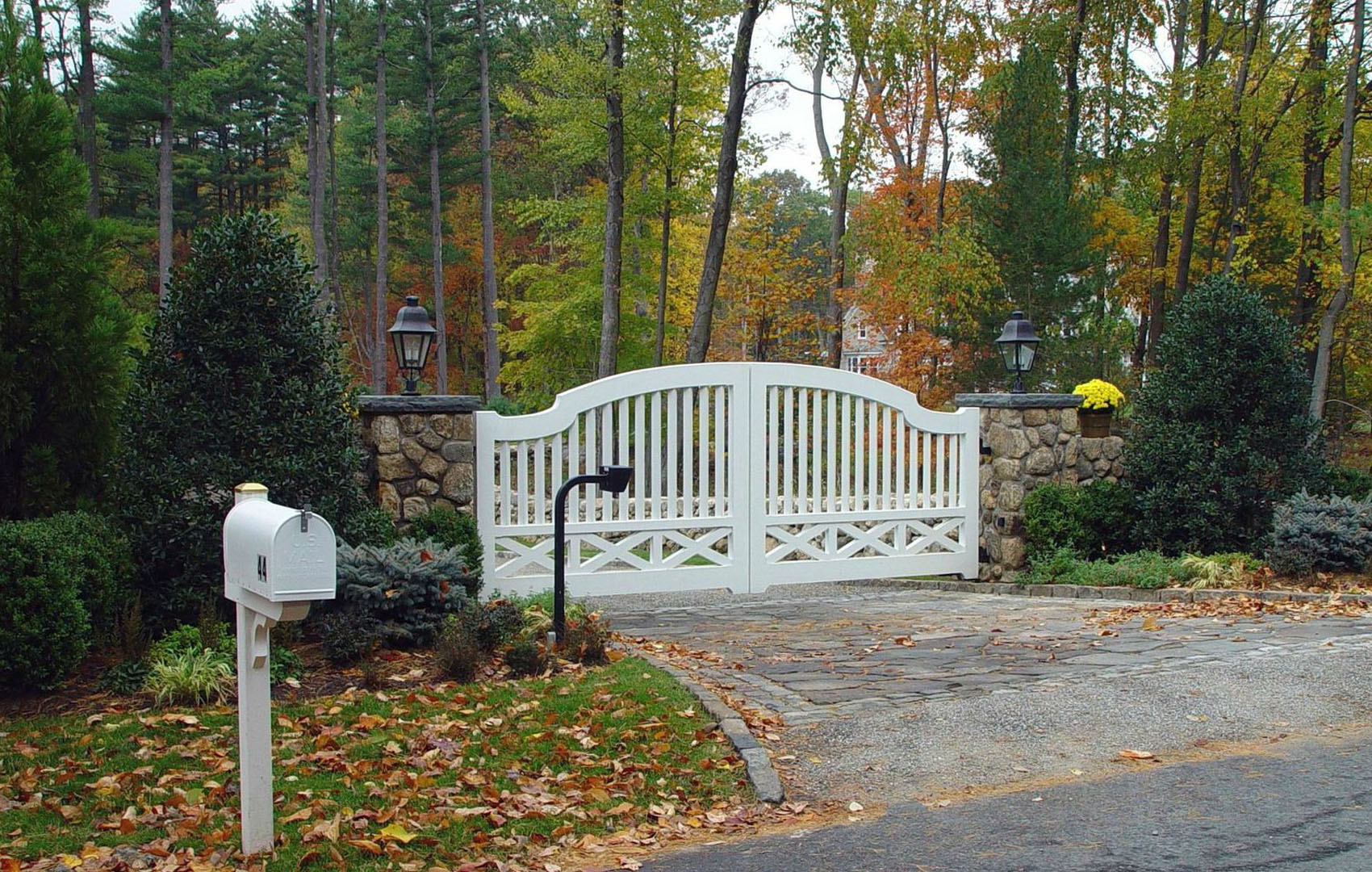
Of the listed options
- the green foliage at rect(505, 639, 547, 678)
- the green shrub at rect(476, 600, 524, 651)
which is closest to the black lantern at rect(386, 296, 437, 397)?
the green shrub at rect(476, 600, 524, 651)

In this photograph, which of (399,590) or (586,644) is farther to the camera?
(586,644)

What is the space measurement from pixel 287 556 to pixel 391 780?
1332 mm

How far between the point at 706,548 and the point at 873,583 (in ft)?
13.7

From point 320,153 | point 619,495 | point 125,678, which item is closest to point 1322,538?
point 619,495

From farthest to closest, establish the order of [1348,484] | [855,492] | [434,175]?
[434,175] < [1348,484] < [855,492]

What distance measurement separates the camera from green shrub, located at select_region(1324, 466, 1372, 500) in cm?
1039

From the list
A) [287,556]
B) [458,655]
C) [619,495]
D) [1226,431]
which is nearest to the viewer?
[287,556]

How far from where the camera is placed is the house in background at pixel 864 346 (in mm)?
26766

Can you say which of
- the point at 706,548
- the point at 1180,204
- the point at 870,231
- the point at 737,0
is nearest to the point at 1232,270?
the point at 1180,204

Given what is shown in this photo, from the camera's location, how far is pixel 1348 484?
1055 centimetres

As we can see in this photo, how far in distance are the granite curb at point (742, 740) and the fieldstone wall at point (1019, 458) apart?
5.03 meters

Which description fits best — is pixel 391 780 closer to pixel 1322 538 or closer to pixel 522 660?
pixel 522 660

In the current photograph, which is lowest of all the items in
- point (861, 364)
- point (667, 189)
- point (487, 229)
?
point (861, 364)

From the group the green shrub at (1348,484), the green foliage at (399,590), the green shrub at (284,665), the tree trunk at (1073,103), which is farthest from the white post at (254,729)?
the tree trunk at (1073,103)
